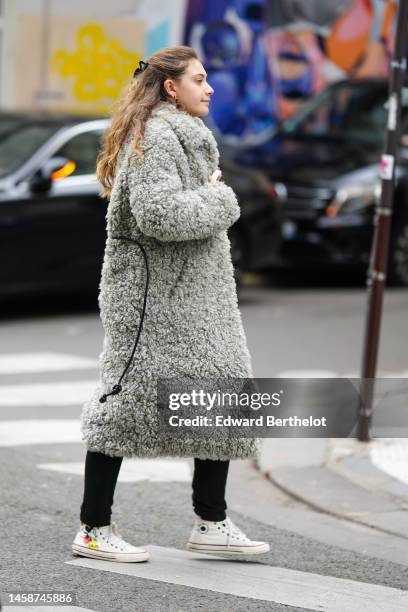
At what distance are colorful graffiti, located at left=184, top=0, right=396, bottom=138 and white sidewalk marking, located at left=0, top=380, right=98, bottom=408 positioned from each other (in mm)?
9857

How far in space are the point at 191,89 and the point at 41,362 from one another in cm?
470

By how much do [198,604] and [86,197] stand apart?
22.5ft

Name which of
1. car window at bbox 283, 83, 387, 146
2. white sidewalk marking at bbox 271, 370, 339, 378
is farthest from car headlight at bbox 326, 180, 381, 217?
white sidewalk marking at bbox 271, 370, 339, 378

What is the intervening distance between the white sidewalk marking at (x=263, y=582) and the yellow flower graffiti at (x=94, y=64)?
12.9 meters

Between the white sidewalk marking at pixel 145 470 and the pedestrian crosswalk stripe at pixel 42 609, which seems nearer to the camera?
the pedestrian crosswalk stripe at pixel 42 609

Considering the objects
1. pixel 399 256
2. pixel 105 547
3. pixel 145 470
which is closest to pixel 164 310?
pixel 105 547

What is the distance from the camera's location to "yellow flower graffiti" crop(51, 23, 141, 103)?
17.6m

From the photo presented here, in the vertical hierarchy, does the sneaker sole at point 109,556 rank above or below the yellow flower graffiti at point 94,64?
below

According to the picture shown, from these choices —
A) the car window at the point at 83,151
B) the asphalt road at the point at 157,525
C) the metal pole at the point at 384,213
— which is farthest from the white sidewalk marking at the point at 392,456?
the car window at the point at 83,151

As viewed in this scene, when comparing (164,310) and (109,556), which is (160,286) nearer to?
(164,310)

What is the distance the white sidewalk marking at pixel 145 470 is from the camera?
6.80m

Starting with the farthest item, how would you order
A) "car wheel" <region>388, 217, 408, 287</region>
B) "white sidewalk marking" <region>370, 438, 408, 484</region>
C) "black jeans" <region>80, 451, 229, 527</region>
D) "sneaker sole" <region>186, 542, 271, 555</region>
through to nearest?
1. "car wheel" <region>388, 217, 408, 287</region>
2. "white sidewalk marking" <region>370, 438, 408, 484</region>
3. "sneaker sole" <region>186, 542, 271, 555</region>
4. "black jeans" <region>80, 451, 229, 527</region>

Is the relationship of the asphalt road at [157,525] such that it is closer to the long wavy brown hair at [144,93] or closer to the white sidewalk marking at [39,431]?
the white sidewalk marking at [39,431]

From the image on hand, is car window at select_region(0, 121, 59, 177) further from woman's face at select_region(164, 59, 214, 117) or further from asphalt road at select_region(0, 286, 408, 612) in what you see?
woman's face at select_region(164, 59, 214, 117)
